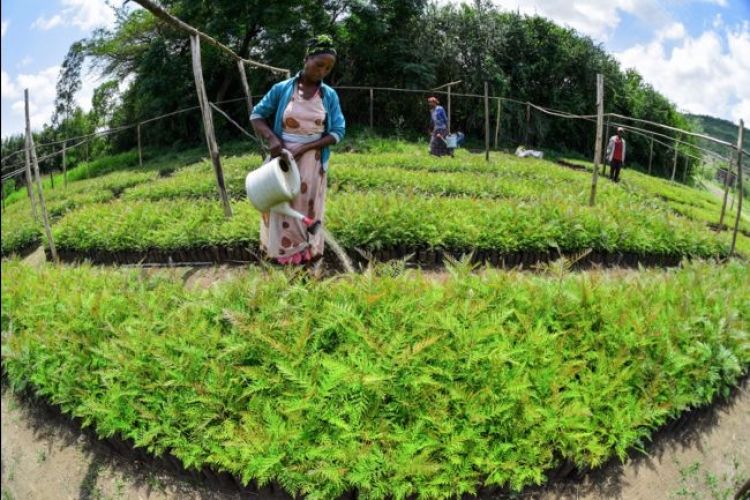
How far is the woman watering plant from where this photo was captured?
358 centimetres

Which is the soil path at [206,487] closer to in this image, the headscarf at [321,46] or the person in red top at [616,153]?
the headscarf at [321,46]

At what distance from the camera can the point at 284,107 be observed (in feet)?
12.1

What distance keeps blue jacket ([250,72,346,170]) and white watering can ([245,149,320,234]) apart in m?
0.33

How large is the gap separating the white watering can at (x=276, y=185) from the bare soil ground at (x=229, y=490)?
1.73 metres

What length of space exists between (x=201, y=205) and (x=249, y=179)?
12.1 ft

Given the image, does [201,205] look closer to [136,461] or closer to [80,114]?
[80,114]

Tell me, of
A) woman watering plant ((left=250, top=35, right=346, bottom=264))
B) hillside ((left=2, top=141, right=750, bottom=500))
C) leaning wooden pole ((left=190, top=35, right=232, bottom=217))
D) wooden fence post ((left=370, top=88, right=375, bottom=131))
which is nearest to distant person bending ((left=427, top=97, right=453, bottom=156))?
wooden fence post ((left=370, top=88, right=375, bottom=131))

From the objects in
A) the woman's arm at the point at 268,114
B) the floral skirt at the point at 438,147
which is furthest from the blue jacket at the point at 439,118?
the woman's arm at the point at 268,114

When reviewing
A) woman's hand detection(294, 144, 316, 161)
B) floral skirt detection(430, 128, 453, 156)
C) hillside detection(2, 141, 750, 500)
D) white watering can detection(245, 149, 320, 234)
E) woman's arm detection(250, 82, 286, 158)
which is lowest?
hillside detection(2, 141, 750, 500)

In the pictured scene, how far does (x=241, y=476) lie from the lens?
2621 millimetres

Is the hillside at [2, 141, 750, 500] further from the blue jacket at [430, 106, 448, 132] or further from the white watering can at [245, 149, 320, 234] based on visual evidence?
the blue jacket at [430, 106, 448, 132]

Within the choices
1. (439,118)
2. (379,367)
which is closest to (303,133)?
(379,367)

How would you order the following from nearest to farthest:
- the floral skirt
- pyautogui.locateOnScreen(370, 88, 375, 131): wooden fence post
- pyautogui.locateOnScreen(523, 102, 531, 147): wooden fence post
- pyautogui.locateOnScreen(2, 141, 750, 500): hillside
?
pyautogui.locateOnScreen(2, 141, 750, 500): hillside → the floral skirt → pyautogui.locateOnScreen(523, 102, 531, 147): wooden fence post → pyautogui.locateOnScreen(370, 88, 375, 131): wooden fence post

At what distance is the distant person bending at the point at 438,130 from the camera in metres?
11.9
